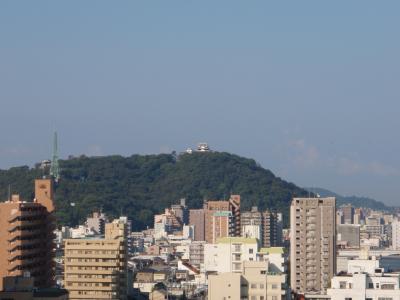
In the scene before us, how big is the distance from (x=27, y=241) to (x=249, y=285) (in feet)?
38.1

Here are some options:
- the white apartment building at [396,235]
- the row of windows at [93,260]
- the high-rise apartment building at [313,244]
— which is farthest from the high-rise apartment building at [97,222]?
the row of windows at [93,260]

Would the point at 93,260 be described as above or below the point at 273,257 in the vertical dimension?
below

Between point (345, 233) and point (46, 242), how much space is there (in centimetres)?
6544

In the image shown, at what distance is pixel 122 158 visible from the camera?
17700 centimetres

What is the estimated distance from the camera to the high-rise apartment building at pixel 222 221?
10712cm

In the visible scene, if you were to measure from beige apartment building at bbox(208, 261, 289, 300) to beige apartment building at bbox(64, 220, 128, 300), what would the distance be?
9.17 metres

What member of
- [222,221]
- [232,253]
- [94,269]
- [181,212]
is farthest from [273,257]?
[181,212]

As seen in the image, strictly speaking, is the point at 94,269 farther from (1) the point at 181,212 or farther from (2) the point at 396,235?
(1) the point at 181,212

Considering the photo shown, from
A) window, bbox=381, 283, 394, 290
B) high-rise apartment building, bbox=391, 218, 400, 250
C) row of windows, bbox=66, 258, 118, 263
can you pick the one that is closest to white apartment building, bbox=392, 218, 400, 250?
high-rise apartment building, bbox=391, 218, 400, 250

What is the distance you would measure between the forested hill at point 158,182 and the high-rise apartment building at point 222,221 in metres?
22.5

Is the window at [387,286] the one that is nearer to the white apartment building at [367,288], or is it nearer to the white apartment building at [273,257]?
the white apartment building at [367,288]

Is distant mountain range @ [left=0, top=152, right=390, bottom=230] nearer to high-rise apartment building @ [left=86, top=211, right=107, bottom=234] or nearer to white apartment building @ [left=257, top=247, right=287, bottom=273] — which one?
high-rise apartment building @ [left=86, top=211, right=107, bottom=234]

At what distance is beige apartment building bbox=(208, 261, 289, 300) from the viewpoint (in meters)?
40.7

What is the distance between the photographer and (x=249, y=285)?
41312 millimetres
